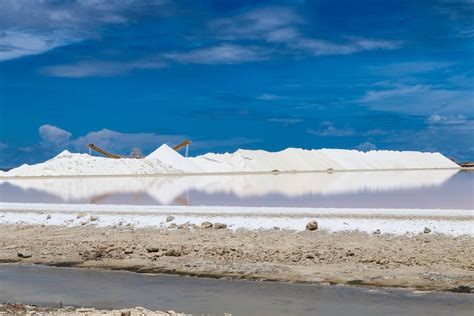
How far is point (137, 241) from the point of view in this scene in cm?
1066

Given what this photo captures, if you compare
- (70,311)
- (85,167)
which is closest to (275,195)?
(70,311)

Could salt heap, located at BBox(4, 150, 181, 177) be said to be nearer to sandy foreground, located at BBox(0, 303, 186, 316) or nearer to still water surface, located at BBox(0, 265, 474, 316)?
still water surface, located at BBox(0, 265, 474, 316)

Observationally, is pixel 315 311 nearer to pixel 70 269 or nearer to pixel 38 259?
pixel 70 269

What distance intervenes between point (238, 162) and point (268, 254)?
2352 inches

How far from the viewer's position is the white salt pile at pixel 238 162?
175 ft

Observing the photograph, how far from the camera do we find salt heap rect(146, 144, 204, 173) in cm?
5972

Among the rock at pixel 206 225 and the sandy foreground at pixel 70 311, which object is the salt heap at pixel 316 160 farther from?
the sandy foreground at pixel 70 311

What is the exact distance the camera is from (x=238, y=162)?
68.8 m

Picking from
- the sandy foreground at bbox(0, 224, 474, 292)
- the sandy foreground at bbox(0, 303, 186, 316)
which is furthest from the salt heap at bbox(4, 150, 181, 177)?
the sandy foreground at bbox(0, 303, 186, 316)

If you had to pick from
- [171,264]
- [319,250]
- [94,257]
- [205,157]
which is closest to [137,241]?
[94,257]

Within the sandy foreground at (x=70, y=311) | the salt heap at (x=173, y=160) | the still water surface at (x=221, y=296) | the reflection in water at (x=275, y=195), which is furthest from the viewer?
the salt heap at (x=173, y=160)

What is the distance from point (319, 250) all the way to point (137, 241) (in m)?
3.35

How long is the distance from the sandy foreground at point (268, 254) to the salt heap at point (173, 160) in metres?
47.6

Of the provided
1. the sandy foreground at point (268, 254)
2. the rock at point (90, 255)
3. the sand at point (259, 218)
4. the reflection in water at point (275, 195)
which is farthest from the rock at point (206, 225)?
the reflection in water at point (275, 195)
